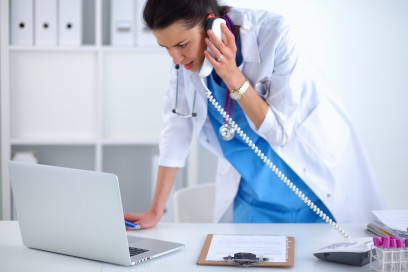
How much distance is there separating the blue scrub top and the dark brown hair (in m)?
0.22

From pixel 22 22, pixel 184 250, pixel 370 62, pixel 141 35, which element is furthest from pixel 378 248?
pixel 370 62

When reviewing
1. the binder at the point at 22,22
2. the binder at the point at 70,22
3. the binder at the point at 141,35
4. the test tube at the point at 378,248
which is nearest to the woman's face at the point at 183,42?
the test tube at the point at 378,248

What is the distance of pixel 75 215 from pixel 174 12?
2.00 feet

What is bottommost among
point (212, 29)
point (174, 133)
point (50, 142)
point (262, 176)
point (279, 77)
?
point (50, 142)

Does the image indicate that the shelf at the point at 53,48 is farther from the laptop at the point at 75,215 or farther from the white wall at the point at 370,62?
the laptop at the point at 75,215

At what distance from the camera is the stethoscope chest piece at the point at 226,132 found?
5.04 feet

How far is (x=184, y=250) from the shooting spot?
1222 millimetres

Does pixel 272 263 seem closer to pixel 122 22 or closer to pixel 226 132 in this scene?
pixel 226 132

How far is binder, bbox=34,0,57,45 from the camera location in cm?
266

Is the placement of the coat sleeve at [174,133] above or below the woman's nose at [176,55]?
below

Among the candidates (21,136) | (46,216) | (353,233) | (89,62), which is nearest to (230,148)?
(353,233)

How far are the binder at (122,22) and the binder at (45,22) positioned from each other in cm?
30

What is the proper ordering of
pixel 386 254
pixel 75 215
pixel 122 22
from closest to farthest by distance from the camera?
pixel 386 254 → pixel 75 215 → pixel 122 22

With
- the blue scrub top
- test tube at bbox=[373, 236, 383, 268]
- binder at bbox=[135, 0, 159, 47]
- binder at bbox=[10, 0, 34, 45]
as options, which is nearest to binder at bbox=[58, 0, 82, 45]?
binder at bbox=[10, 0, 34, 45]
